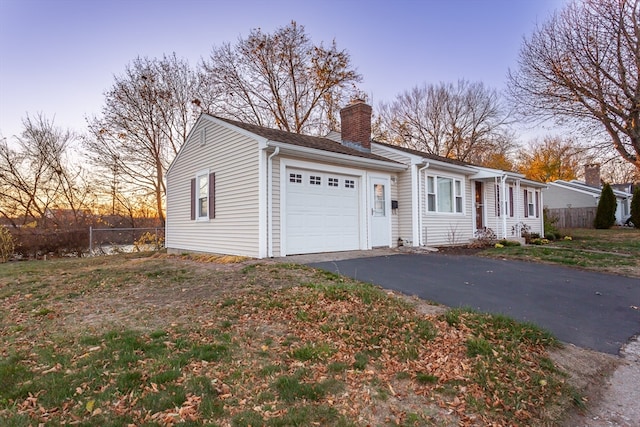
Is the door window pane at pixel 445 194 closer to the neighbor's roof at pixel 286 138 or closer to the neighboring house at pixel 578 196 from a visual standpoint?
the neighbor's roof at pixel 286 138

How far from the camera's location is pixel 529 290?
586 cm

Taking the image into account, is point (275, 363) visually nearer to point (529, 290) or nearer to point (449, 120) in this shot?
point (529, 290)

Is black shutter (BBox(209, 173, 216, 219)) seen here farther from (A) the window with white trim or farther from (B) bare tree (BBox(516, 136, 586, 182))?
(B) bare tree (BBox(516, 136, 586, 182))

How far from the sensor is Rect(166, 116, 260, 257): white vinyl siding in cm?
881

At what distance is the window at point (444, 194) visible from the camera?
11.9 meters

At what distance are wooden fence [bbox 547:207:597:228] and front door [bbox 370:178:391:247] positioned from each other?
2309 centimetres

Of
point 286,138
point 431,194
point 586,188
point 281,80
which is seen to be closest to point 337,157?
point 286,138

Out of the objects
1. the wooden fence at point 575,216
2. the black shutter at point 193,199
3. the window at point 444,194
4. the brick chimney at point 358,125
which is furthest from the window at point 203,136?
the wooden fence at point 575,216

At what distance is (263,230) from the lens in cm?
838

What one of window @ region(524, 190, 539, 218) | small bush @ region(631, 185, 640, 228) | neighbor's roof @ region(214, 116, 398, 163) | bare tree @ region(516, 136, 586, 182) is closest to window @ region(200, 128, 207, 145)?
neighbor's roof @ region(214, 116, 398, 163)

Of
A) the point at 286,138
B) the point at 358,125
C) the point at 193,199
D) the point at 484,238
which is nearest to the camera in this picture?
the point at 286,138

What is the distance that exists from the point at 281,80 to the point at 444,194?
14.7 meters

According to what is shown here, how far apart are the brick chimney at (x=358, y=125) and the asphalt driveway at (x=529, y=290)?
499 centimetres

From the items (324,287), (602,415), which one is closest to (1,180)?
(324,287)
